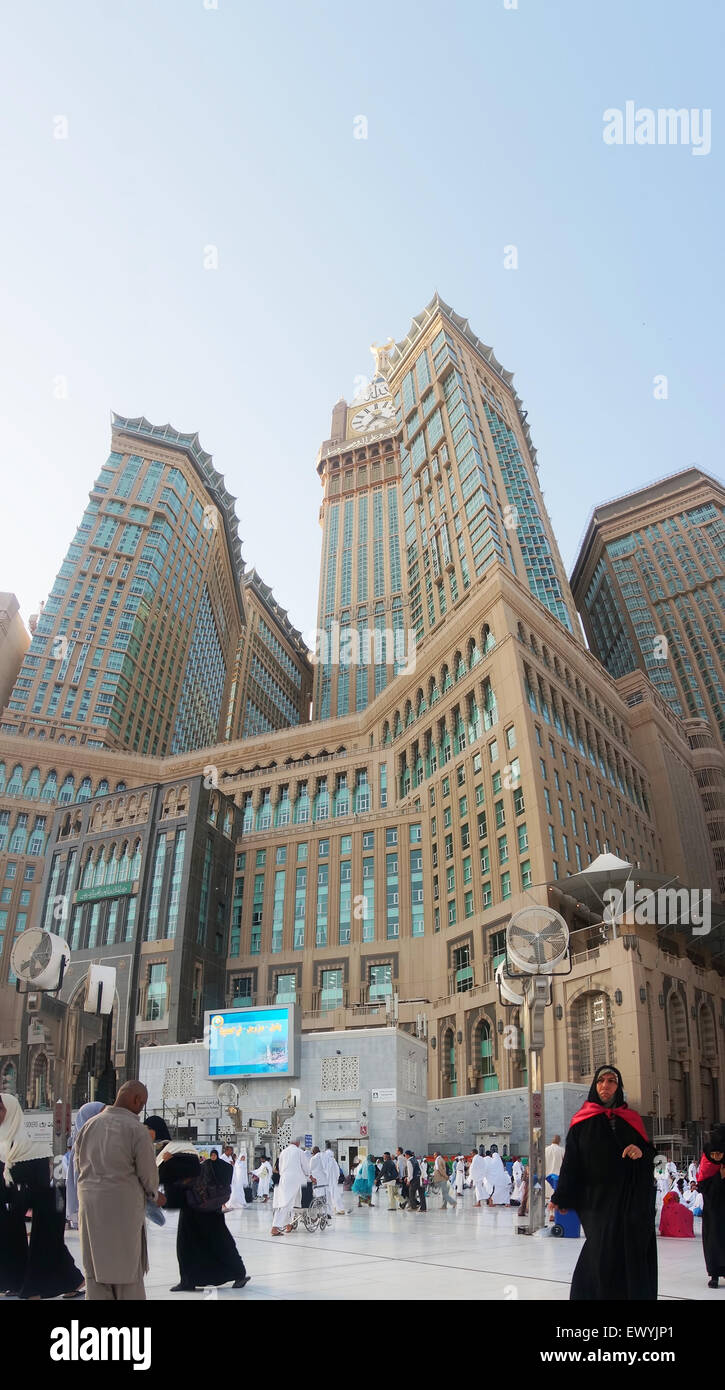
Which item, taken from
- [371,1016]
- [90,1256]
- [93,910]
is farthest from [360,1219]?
[93,910]

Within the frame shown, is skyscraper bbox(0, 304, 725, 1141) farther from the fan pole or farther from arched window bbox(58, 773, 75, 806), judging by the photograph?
the fan pole

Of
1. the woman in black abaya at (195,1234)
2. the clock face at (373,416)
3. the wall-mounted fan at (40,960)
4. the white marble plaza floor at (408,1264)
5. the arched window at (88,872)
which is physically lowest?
the white marble plaza floor at (408,1264)

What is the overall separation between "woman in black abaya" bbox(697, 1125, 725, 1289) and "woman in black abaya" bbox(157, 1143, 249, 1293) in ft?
15.9

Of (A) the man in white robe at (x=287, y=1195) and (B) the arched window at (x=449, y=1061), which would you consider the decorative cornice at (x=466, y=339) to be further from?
(A) the man in white robe at (x=287, y=1195)

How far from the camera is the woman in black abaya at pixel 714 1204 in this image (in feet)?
31.6

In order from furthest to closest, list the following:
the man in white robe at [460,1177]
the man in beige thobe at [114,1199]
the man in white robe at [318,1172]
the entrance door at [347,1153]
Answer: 1. the entrance door at [347,1153]
2. the man in white robe at [460,1177]
3. the man in white robe at [318,1172]
4. the man in beige thobe at [114,1199]

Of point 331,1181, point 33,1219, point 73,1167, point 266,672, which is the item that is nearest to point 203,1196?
point 33,1219

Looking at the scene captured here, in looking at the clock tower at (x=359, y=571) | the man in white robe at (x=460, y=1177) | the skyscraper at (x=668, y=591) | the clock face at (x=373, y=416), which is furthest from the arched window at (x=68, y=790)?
the clock face at (x=373, y=416)

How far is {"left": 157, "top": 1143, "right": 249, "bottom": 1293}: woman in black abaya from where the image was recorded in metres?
8.99

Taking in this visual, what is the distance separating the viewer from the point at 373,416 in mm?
153875

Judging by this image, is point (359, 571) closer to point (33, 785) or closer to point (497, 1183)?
point (33, 785)

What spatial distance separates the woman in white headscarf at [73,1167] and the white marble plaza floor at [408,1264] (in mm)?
611

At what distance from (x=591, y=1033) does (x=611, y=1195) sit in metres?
39.9

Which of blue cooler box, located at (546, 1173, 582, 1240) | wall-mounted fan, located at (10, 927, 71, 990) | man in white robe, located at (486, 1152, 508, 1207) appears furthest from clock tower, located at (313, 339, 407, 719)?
blue cooler box, located at (546, 1173, 582, 1240)
